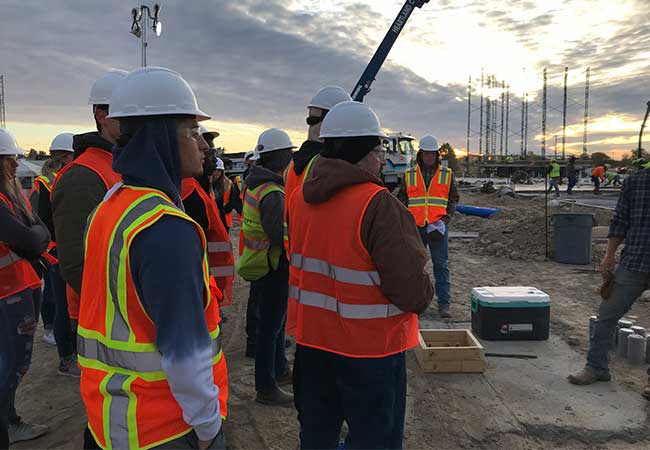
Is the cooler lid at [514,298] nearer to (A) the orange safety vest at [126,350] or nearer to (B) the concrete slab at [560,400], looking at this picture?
(B) the concrete slab at [560,400]

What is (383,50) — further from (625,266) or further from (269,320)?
(269,320)

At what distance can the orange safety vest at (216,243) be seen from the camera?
327cm

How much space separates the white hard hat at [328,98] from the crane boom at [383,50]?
1450 cm

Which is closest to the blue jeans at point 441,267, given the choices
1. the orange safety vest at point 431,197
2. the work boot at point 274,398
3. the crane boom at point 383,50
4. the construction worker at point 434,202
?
the construction worker at point 434,202

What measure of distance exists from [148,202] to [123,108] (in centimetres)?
36

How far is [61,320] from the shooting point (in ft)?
14.7

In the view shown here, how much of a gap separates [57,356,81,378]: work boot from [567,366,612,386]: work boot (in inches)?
187

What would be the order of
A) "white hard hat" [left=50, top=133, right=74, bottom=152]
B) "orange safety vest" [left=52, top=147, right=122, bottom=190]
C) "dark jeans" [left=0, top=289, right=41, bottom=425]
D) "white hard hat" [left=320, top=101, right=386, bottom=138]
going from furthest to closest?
"white hard hat" [left=50, top=133, right=74, bottom=152], "dark jeans" [left=0, top=289, right=41, bottom=425], "orange safety vest" [left=52, top=147, right=122, bottom=190], "white hard hat" [left=320, top=101, right=386, bottom=138]

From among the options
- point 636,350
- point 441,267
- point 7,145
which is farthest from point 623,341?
point 7,145

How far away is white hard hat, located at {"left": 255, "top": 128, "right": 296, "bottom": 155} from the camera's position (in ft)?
14.1

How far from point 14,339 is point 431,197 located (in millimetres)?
4853

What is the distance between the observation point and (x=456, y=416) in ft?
12.6

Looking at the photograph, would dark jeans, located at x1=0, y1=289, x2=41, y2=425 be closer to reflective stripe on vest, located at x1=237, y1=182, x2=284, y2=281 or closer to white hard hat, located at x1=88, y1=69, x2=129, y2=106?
white hard hat, located at x1=88, y1=69, x2=129, y2=106

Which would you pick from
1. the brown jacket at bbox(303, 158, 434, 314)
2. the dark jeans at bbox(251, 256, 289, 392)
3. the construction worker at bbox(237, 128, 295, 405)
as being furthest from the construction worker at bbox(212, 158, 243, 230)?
the brown jacket at bbox(303, 158, 434, 314)
